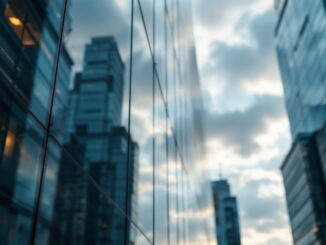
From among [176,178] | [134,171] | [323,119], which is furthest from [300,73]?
[134,171]

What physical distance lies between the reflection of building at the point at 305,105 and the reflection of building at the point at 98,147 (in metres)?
59.3

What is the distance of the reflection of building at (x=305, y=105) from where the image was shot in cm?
6450

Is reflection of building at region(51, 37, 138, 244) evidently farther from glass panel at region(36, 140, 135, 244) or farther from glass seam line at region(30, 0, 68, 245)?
glass seam line at region(30, 0, 68, 245)

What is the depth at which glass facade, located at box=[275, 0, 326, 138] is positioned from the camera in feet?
205

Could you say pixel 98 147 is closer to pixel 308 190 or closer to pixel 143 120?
pixel 143 120

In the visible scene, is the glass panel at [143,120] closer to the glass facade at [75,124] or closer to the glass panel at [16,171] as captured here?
the glass facade at [75,124]

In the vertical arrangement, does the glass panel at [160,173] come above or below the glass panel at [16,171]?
above

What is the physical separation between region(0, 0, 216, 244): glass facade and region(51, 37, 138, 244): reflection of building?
0.02m

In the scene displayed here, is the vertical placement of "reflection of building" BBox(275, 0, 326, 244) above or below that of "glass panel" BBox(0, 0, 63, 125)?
above

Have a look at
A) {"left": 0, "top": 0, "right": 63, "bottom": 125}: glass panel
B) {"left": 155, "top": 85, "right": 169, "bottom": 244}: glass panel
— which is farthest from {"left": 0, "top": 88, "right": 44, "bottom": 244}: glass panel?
{"left": 155, "top": 85, "right": 169, "bottom": 244}: glass panel

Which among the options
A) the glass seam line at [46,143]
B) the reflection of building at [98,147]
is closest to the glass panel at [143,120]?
the reflection of building at [98,147]

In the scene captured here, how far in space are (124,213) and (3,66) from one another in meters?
4.38

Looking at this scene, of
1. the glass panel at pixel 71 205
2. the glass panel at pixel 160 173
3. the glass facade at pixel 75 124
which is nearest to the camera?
the glass facade at pixel 75 124

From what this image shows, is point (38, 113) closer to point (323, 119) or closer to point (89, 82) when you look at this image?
point (89, 82)
